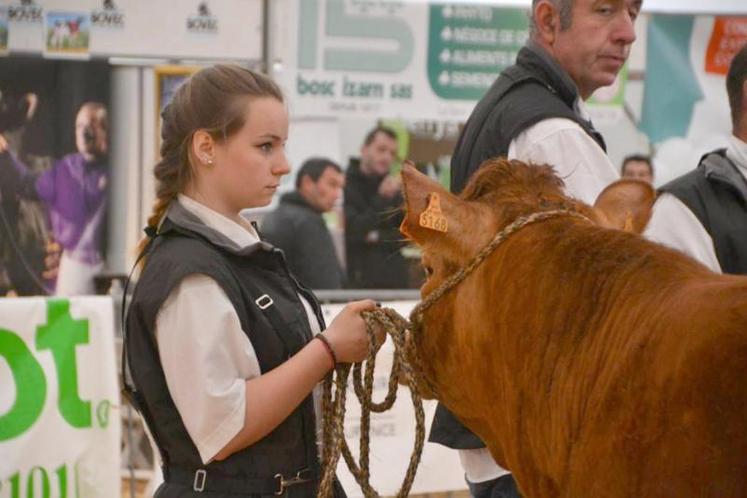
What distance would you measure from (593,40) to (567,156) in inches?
19.6

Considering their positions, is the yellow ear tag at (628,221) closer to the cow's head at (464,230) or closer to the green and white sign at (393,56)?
the cow's head at (464,230)

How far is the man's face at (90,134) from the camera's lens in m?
6.88

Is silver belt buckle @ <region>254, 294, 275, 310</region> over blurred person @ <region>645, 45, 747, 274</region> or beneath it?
beneath

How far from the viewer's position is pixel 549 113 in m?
2.93

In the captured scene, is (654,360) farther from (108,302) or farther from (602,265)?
(108,302)

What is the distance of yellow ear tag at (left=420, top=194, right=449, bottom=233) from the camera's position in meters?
2.33

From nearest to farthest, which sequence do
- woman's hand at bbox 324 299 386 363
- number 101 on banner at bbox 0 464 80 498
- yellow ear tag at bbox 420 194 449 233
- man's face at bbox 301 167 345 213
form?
yellow ear tag at bbox 420 194 449 233, woman's hand at bbox 324 299 386 363, number 101 on banner at bbox 0 464 80 498, man's face at bbox 301 167 345 213

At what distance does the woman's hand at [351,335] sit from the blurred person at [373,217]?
446 cm

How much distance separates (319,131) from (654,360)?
5308 mm

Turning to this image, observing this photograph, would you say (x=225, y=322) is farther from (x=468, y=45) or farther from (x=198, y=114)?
(x=468, y=45)

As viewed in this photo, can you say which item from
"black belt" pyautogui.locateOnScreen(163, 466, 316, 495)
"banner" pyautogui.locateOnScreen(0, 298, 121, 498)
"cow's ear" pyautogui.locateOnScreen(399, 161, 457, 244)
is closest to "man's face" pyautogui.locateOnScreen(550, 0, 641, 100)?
"cow's ear" pyautogui.locateOnScreen(399, 161, 457, 244)

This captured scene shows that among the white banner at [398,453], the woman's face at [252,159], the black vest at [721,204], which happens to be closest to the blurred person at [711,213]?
the black vest at [721,204]

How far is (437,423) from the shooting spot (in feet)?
9.87

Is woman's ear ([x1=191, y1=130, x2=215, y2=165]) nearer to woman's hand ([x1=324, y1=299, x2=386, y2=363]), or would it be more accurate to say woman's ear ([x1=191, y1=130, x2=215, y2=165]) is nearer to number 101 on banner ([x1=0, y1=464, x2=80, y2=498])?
woman's hand ([x1=324, y1=299, x2=386, y2=363])
